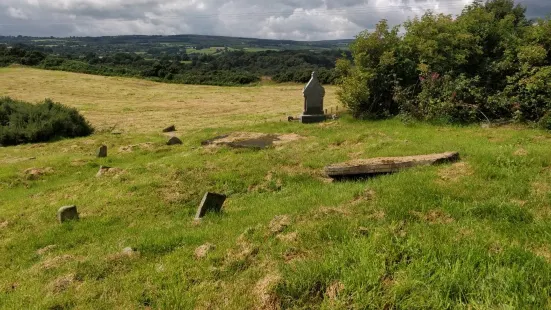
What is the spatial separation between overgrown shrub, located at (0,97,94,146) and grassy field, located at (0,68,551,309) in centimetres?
953

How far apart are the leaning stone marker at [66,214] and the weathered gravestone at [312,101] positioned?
11.3 m

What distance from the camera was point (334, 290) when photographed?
3879 mm

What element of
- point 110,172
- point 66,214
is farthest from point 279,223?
point 110,172

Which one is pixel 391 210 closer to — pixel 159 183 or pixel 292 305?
pixel 292 305

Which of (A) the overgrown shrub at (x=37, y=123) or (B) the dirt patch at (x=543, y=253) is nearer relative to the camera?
(B) the dirt patch at (x=543, y=253)

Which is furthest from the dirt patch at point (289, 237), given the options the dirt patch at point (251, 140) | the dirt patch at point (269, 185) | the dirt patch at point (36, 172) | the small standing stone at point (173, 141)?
the small standing stone at point (173, 141)

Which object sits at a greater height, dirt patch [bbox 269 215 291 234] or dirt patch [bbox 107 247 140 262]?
dirt patch [bbox 269 215 291 234]

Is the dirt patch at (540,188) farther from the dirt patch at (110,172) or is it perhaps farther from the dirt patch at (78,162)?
the dirt patch at (78,162)

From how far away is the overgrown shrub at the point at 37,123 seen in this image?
20859 mm

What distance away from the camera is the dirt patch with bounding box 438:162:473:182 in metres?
7.00

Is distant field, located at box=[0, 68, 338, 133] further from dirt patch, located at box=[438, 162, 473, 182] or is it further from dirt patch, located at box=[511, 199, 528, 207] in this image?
dirt patch, located at box=[511, 199, 528, 207]

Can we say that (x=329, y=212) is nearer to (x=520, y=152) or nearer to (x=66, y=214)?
(x=520, y=152)

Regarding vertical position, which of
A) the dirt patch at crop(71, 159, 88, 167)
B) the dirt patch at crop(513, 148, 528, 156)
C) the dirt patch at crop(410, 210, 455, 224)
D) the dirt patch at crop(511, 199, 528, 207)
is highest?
the dirt patch at crop(513, 148, 528, 156)

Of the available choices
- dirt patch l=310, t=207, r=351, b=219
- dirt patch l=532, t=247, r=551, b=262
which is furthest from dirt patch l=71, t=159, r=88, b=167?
dirt patch l=532, t=247, r=551, b=262
